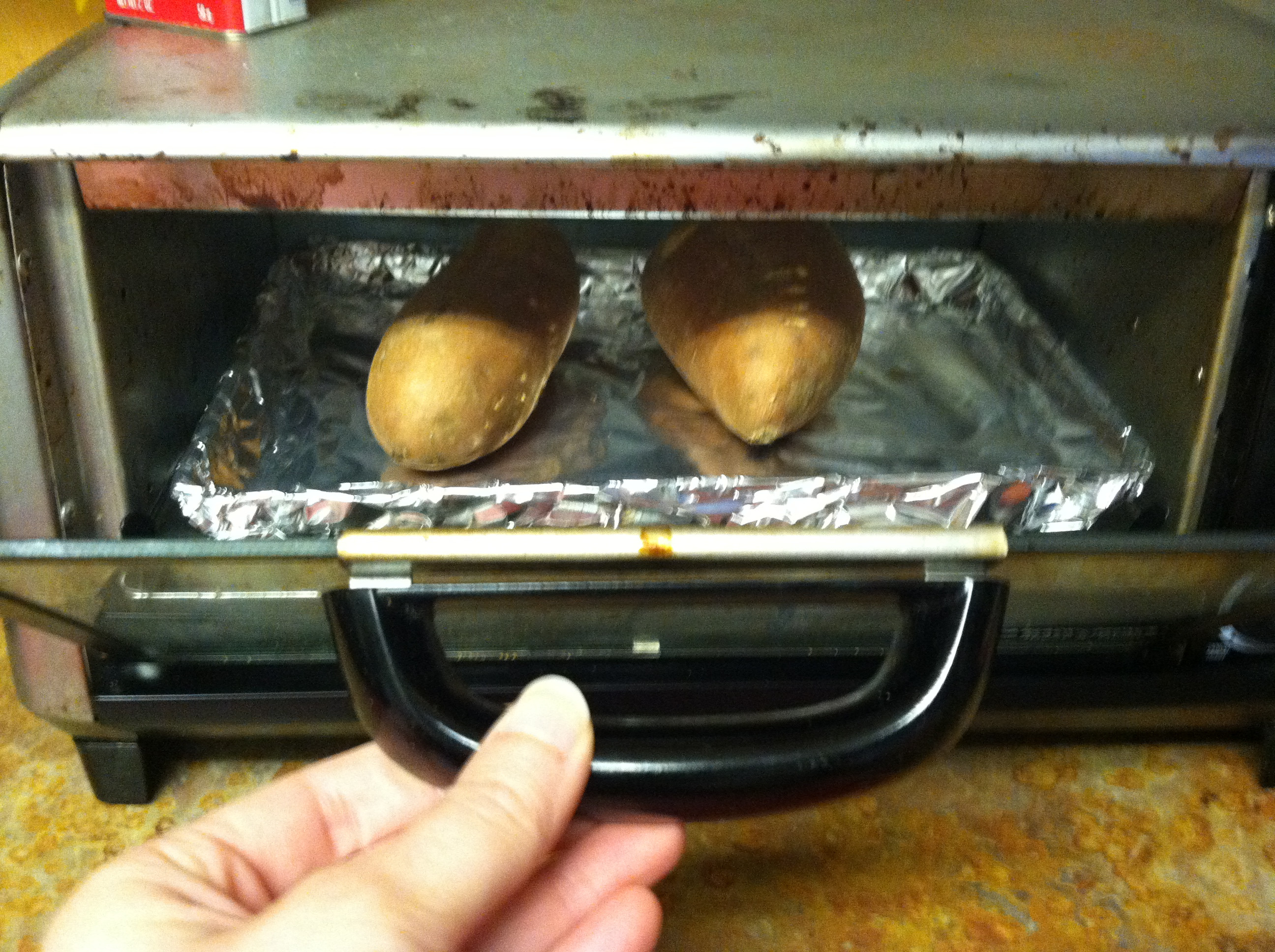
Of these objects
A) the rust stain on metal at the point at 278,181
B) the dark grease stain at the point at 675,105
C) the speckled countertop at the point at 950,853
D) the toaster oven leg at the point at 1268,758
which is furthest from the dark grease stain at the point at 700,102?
the toaster oven leg at the point at 1268,758

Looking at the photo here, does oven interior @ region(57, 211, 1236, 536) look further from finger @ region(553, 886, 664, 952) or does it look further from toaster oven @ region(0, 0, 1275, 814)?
finger @ region(553, 886, 664, 952)

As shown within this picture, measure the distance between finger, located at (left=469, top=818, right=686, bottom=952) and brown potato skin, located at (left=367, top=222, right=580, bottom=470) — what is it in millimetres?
211

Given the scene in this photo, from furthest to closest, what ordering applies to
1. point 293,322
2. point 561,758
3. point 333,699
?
point 293,322, point 333,699, point 561,758

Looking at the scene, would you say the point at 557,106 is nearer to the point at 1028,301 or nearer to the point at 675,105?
the point at 675,105

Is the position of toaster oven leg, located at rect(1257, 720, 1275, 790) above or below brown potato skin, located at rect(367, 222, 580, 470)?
below

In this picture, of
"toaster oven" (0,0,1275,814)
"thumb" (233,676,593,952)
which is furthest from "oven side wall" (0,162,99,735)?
"thumb" (233,676,593,952)

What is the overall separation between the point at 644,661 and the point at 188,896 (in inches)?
8.6

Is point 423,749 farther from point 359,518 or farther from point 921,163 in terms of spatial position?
point 921,163

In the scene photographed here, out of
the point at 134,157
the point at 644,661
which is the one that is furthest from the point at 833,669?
the point at 134,157

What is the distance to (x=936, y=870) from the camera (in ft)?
1.62

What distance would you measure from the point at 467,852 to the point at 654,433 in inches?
12.7

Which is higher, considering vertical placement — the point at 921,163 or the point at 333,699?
→ the point at 921,163

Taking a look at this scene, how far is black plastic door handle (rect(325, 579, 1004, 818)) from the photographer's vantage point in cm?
36

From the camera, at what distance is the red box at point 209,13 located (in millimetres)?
483
